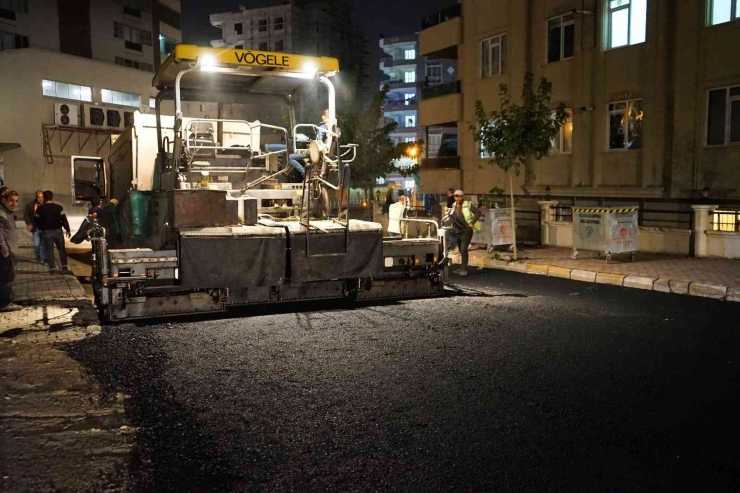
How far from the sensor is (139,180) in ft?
33.6

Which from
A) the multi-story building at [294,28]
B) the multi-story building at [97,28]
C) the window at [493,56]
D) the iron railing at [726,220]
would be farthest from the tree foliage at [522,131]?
the multi-story building at [294,28]

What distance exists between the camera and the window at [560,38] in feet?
67.9

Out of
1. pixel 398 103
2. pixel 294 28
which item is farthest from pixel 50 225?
pixel 398 103

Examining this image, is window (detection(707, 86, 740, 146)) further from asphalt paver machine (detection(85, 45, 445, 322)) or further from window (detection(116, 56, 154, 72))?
window (detection(116, 56, 154, 72))

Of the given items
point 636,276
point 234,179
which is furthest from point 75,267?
point 636,276

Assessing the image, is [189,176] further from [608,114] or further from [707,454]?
[608,114]

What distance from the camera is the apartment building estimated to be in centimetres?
1623

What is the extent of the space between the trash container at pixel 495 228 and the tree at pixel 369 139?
21263mm

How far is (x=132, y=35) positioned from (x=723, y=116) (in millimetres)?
39519

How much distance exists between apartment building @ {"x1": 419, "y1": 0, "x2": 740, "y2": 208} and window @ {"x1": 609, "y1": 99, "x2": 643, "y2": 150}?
3 cm

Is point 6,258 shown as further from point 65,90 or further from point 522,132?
point 65,90

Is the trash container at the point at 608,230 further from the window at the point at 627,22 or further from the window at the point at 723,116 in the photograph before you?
the window at the point at 627,22

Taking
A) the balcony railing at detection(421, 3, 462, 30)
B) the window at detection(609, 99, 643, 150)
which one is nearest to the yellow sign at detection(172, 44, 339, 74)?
the window at detection(609, 99, 643, 150)

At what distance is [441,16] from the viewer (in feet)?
88.2
